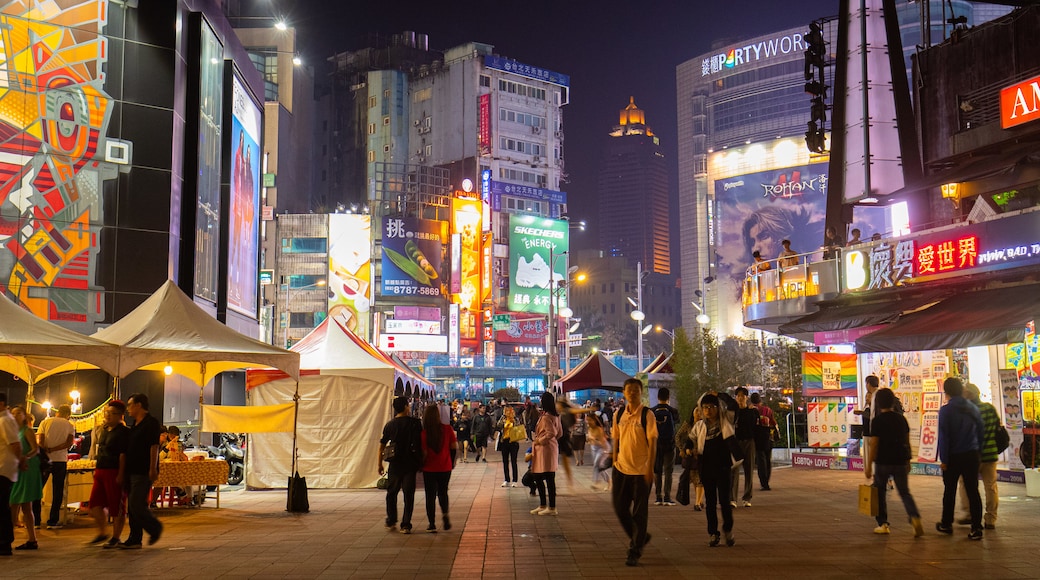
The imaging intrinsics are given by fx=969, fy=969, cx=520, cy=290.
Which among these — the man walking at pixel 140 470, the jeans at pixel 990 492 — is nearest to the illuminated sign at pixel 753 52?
the jeans at pixel 990 492

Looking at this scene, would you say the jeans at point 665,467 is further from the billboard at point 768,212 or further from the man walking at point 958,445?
the billboard at point 768,212

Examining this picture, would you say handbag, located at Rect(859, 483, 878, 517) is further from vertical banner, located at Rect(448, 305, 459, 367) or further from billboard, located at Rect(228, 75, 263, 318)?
vertical banner, located at Rect(448, 305, 459, 367)

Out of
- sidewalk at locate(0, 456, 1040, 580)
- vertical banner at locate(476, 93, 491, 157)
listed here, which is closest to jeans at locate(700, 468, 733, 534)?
sidewalk at locate(0, 456, 1040, 580)

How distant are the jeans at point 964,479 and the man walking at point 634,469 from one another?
3814mm

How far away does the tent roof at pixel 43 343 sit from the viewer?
39.3 feet

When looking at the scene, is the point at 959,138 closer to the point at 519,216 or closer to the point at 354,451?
the point at 354,451

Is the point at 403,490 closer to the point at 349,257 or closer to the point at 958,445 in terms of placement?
the point at 958,445

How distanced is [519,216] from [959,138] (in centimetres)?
6919

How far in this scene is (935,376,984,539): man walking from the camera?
1075 centimetres

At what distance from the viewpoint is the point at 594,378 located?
88.6 feet

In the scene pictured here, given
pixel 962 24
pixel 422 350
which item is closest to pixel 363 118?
pixel 422 350

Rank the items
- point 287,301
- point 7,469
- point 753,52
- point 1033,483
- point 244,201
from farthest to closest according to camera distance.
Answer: point 753,52 < point 287,301 < point 244,201 < point 1033,483 < point 7,469

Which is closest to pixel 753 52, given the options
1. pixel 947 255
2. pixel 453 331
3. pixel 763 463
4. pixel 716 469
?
pixel 453 331

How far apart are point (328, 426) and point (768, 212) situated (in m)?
76.9
